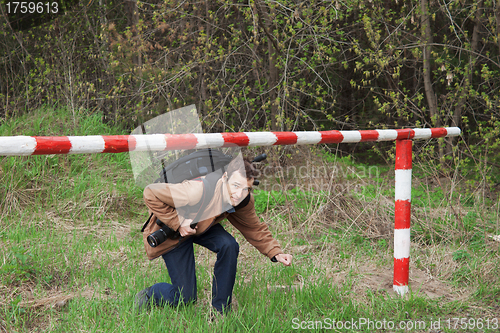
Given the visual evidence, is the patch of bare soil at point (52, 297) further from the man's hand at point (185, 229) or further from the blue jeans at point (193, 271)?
the man's hand at point (185, 229)

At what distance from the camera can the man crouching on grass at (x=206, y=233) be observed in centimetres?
221

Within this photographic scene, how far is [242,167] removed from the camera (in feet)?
7.32

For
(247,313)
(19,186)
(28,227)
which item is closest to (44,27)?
(19,186)

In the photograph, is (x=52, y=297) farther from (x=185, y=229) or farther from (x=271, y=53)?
(x=271, y=53)

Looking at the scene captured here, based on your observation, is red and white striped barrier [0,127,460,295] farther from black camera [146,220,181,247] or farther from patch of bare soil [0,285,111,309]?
patch of bare soil [0,285,111,309]

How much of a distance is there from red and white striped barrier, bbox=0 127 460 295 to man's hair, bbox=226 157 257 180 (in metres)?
0.16

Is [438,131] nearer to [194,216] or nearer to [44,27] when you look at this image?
[194,216]

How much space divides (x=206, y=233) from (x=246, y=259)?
138cm

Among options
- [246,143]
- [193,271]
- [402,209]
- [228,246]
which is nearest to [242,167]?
[246,143]

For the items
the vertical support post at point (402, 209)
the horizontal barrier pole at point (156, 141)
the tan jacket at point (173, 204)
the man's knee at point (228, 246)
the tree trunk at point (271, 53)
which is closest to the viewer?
the horizontal barrier pole at point (156, 141)

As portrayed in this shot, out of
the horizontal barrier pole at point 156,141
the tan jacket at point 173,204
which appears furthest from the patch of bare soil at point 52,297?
the horizontal barrier pole at point 156,141

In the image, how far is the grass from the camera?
2529 millimetres

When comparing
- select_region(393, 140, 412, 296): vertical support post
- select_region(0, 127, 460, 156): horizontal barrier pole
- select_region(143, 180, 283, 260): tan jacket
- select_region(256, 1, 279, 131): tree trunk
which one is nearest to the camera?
select_region(0, 127, 460, 156): horizontal barrier pole

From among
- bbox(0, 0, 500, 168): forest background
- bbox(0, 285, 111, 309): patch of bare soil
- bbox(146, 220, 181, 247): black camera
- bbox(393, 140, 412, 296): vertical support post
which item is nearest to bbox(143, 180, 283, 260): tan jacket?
bbox(146, 220, 181, 247): black camera
